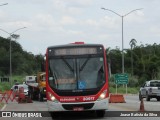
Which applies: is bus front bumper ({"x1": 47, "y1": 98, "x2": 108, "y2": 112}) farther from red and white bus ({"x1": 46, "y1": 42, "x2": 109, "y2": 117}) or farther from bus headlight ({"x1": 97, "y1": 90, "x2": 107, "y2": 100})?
bus headlight ({"x1": 97, "y1": 90, "x2": 107, "y2": 100})

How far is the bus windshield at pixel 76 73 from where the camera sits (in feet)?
65.5

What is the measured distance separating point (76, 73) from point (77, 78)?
0.22m

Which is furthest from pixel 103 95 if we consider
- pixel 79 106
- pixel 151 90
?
pixel 151 90

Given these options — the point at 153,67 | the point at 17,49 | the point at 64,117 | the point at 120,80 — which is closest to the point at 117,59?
the point at 153,67

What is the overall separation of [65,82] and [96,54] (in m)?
1.83

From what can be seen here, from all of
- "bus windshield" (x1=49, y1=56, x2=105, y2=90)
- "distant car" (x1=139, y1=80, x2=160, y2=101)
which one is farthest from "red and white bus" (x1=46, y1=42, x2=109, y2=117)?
"distant car" (x1=139, y1=80, x2=160, y2=101)

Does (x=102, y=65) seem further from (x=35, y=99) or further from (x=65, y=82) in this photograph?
(x=35, y=99)

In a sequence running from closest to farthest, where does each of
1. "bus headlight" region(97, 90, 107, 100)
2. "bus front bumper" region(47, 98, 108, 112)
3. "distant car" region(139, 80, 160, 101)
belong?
"bus front bumper" region(47, 98, 108, 112)
"bus headlight" region(97, 90, 107, 100)
"distant car" region(139, 80, 160, 101)

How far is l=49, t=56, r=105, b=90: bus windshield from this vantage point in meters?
20.0

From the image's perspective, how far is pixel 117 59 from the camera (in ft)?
407

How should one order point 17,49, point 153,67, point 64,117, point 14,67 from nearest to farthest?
point 64,117
point 153,67
point 14,67
point 17,49

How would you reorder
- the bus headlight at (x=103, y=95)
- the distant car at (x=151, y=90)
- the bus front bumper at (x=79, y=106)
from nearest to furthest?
the bus front bumper at (x=79, y=106)
the bus headlight at (x=103, y=95)
the distant car at (x=151, y=90)

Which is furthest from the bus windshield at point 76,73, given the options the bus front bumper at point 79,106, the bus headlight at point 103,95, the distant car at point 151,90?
the distant car at point 151,90

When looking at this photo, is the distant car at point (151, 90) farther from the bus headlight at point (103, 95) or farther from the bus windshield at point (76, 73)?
the bus headlight at point (103, 95)
